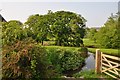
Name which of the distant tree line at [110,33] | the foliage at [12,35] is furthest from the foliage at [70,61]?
the distant tree line at [110,33]

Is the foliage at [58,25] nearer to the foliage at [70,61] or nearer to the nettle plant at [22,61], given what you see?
the foliage at [70,61]

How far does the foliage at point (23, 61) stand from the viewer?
17.7 feet

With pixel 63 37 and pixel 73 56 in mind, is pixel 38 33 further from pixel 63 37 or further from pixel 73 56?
pixel 73 56

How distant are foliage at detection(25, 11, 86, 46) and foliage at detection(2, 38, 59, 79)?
11.0m

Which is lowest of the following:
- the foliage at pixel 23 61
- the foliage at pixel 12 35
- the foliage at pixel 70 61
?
the foliage at pixel 70 61

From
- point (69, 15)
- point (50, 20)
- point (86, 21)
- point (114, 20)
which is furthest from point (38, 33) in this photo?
point (114, 20)

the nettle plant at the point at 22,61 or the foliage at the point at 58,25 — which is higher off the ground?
the foliage at the point at 58,25

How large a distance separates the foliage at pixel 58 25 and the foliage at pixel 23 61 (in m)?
11.0

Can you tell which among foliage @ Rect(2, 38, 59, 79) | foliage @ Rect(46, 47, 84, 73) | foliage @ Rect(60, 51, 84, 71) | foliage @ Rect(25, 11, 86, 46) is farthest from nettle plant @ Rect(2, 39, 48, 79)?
foliage @ Rect(25, 11, 86, 46)

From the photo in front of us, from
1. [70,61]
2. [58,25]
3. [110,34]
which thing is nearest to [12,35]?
[70,61]

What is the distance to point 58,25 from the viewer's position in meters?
17.0

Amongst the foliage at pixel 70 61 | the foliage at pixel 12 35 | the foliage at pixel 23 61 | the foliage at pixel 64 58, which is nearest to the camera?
the foliage at pixel 23 61

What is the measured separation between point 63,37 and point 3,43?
469 inches

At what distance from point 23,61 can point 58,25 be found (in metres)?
11.6
